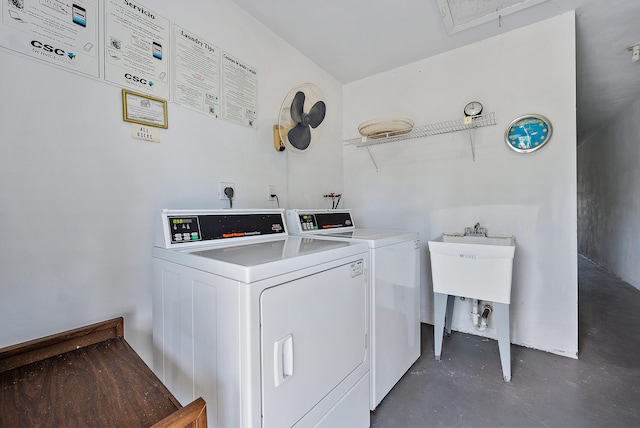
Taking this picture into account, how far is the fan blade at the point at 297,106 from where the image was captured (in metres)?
1.74

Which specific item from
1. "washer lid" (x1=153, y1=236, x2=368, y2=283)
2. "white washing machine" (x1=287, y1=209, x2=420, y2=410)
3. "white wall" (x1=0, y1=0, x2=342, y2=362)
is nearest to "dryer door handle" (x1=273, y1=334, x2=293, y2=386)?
"washer lid" (x1=153, y1=236, x2=368, y2=283)

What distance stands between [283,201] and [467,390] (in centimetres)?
173

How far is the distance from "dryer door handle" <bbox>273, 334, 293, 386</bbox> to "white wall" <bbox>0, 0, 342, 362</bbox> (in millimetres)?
846

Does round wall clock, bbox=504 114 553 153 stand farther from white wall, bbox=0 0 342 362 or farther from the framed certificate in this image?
the framed certificate

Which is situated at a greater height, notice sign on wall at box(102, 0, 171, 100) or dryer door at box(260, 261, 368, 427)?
notice sign on wall at box(102, 0, 171, 100)

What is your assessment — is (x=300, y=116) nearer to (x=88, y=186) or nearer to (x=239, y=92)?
(x=239, y=92)

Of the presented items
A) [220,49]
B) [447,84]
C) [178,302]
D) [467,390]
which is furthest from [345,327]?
[447,84]

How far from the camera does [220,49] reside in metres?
1.67

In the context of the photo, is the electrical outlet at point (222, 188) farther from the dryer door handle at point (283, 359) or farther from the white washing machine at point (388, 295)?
the dryer door handle at point (283, 359)

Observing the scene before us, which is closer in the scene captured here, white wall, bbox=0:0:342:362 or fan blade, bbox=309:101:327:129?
white wall, bbox=0:0:342:362

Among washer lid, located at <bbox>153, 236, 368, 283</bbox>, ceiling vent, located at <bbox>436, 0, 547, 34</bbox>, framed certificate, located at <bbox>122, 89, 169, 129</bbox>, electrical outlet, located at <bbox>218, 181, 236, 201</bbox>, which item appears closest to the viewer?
washer lid, located at <bbox>153, 236, 368, 283</bbox>

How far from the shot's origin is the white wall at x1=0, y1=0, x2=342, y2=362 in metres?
0.99

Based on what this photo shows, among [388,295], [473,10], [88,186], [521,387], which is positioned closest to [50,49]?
[88,186]

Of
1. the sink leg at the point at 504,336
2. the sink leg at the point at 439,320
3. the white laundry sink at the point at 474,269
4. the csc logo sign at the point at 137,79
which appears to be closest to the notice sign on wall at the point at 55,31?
the csc logo sign at the point at 137,79
